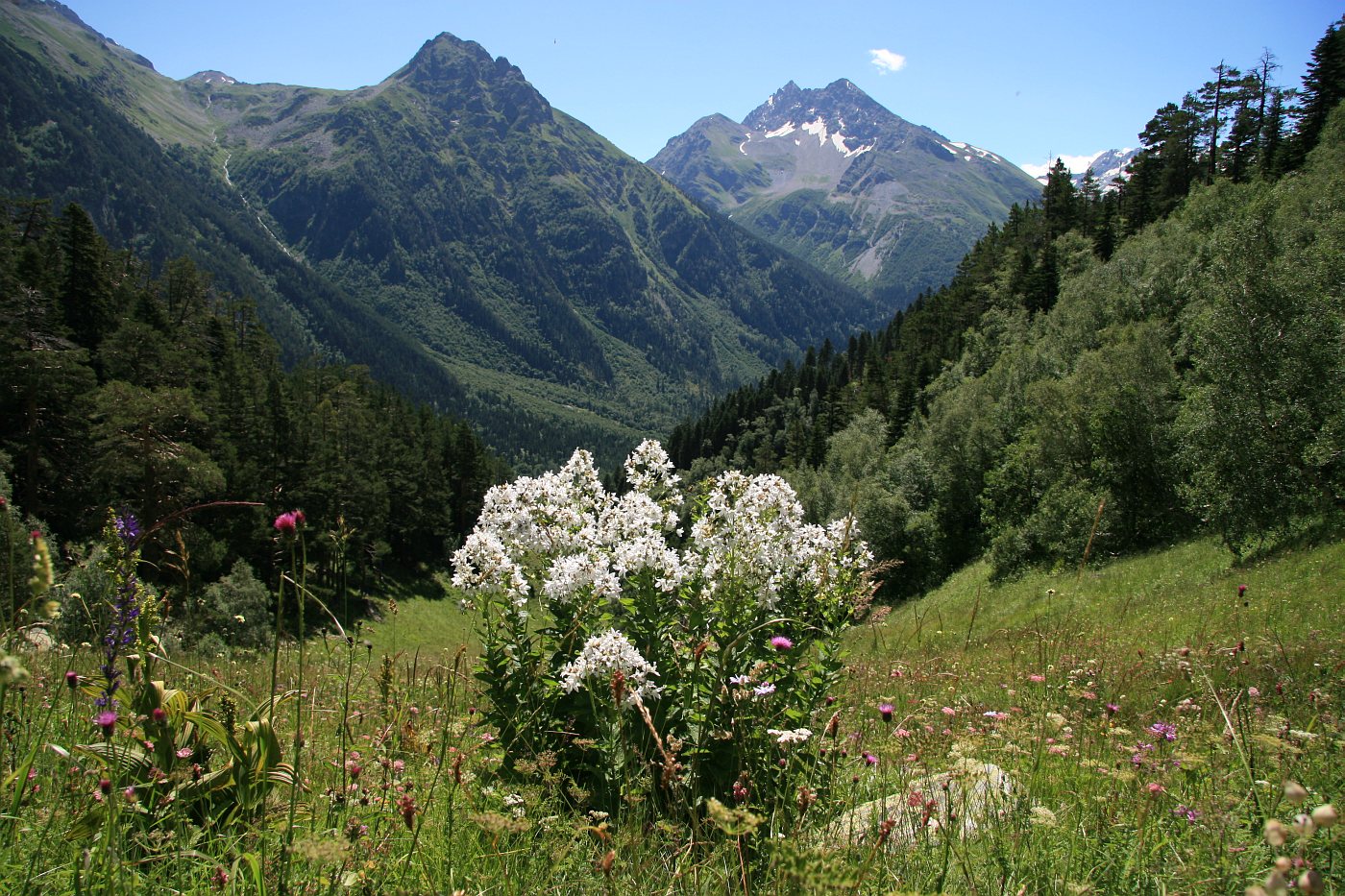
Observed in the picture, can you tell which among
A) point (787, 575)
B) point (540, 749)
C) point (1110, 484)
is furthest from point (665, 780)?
point (1110, 484)

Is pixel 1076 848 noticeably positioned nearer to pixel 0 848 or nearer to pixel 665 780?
pixel 665 780

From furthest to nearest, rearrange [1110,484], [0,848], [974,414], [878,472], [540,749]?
[878,472], [974,414], [1110,484], [540,749], [0,848]

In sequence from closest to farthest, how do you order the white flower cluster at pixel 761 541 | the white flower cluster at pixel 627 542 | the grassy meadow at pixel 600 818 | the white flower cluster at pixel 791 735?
1. the grassy meadow at pixel 600 818
2. the white flower cluster at pixel 791 735
3. the white flower cluster at pixel 627 542
4. the white flower cluster at pixel 761 541

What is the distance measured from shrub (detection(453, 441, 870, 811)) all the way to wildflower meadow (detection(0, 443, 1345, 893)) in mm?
30

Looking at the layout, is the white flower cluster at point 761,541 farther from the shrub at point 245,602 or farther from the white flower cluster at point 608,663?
the shrub at point 245,602

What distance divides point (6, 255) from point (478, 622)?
47.9 meters

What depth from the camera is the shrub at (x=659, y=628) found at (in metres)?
3.88

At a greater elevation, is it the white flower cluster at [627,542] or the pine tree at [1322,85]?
the pine tree at [1322,85]

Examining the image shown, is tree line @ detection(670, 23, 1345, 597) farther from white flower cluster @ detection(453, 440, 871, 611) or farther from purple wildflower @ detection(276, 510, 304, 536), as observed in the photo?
purple wildflower @ detection(276, 510, 304, 536)

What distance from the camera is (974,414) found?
50500mm

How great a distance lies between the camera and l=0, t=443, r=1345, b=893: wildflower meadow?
9.00 feet

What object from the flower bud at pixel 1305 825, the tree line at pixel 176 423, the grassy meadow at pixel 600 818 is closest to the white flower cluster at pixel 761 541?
the grassy meadow at pixel 600 818

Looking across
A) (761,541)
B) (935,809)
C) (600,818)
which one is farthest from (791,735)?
(761,541)

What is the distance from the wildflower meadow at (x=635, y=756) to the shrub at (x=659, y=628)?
0.10 ft
